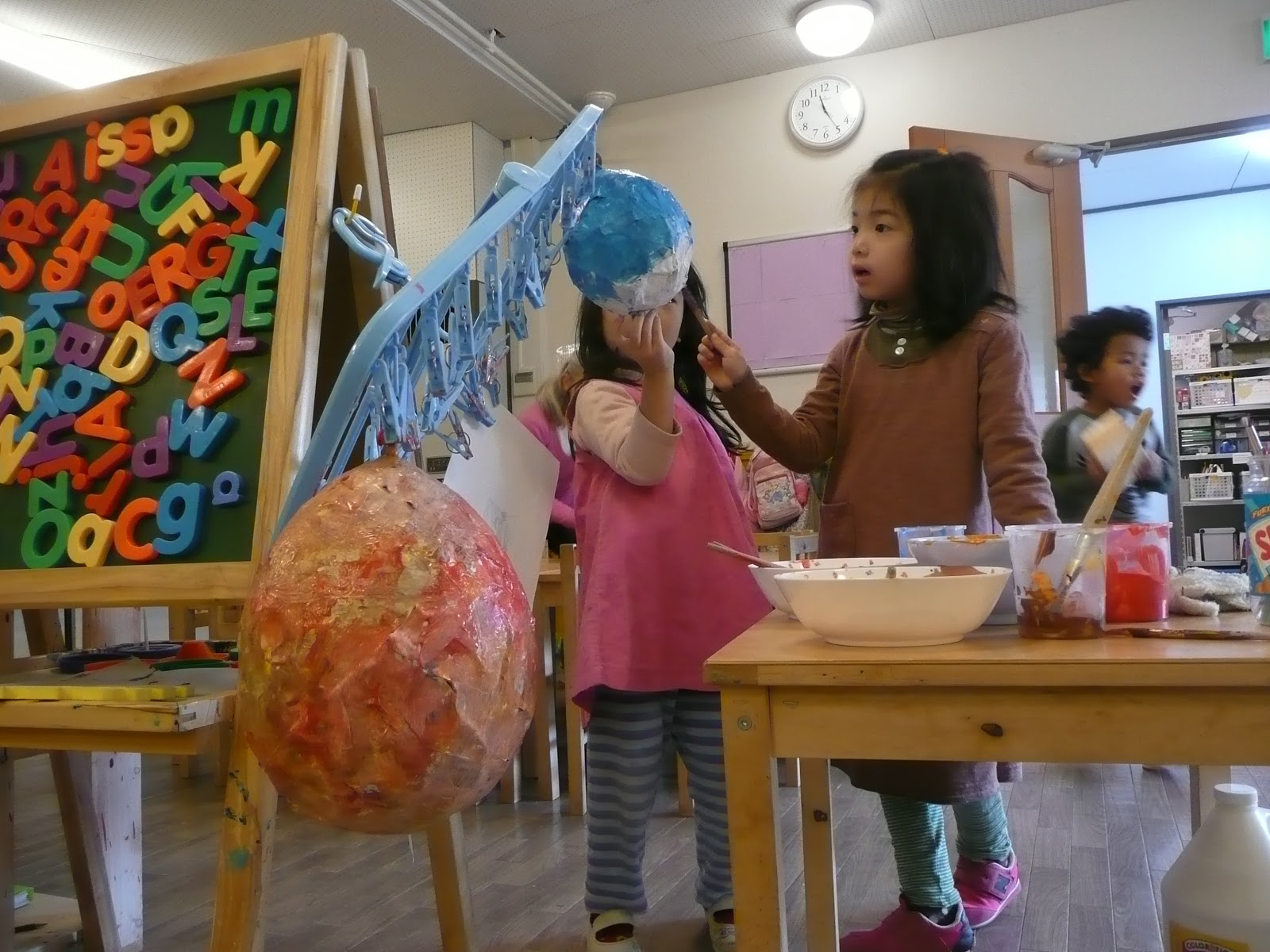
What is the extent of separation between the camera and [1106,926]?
1.66m

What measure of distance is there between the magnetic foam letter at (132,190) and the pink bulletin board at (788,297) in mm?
3001

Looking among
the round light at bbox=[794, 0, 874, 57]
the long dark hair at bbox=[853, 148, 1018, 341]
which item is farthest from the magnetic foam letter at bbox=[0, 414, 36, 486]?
the round light at bbox=[794, 0, 874, 57]

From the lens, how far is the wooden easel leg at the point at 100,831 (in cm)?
157

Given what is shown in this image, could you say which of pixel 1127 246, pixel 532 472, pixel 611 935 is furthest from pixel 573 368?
pixel 1127 246

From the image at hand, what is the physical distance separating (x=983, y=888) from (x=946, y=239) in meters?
1.13

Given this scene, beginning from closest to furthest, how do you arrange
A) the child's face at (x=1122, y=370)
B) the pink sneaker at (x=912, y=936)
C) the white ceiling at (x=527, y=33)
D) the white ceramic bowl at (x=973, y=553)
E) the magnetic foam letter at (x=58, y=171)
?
1. the white ceramic bowl at (x=973, y=553)
2. the magnetic foam letter at (x=58, y=171)
3. the pink sneaker at (x=912, y=936)
4. the child's face at (x=1122, y=370)
5. the white ceiling at (x=527, y=33)

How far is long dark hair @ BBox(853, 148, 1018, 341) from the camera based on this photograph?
4.45ft

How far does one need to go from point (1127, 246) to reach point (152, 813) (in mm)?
6573

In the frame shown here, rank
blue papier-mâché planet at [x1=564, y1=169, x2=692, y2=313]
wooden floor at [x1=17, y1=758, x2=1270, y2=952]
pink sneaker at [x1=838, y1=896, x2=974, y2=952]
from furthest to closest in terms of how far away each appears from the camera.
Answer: wooden floor at [x1=17, y1=758, x2=1270, y2=952] < pink sneaker at [x1=838, y1=896, x2=974, y2=952] < blue papier-mâché planet at [x1=564, y1=169, x2=692, y2=313]

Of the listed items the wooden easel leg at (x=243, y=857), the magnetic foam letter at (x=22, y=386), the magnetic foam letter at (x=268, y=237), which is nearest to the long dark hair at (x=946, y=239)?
the magnetic foam letter at (x=268, y=237)

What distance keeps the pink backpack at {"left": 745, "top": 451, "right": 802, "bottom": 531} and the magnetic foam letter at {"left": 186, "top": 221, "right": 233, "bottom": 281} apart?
2077mm

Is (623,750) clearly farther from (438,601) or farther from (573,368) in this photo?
(438,601)

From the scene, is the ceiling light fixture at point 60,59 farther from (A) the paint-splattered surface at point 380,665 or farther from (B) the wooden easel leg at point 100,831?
(A) the paint-splattered surface at point 380,665

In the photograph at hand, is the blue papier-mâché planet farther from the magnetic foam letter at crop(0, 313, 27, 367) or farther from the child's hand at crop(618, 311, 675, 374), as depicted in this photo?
the magnetic foam letter at crop(0, 313, 27, 367)
